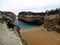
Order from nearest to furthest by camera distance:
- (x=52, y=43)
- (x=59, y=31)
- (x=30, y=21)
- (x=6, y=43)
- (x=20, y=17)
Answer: (x=6, y=43) < (x=52, y=43) < (x=59, y=31) < (x=30, y=21) < (x=20, y=17)

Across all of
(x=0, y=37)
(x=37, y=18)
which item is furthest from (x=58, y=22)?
(x=0, y=37)

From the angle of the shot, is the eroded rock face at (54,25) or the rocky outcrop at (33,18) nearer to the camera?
the eroded rock face at (54,25)

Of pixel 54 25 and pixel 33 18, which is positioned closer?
pixel 54 25

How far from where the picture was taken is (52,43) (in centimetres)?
976

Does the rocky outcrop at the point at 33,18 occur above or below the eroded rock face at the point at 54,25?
below

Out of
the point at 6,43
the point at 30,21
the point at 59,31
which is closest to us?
the point at 6,43

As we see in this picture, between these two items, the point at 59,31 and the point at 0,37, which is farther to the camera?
the point at 59,31

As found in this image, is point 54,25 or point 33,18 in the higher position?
point 54,25

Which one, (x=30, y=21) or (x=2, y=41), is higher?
(x=2, y=41)

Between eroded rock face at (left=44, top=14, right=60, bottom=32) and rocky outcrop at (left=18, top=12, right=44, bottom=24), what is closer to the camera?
eroded rock face at (left=44, top=14, right=60, bottom=32)

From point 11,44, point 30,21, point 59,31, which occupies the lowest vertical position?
point 30,21

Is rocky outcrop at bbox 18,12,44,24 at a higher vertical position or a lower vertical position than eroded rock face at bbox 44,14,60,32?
lower

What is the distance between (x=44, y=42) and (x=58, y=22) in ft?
25.8

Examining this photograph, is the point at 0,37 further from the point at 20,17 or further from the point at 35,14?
the point at 20,17
